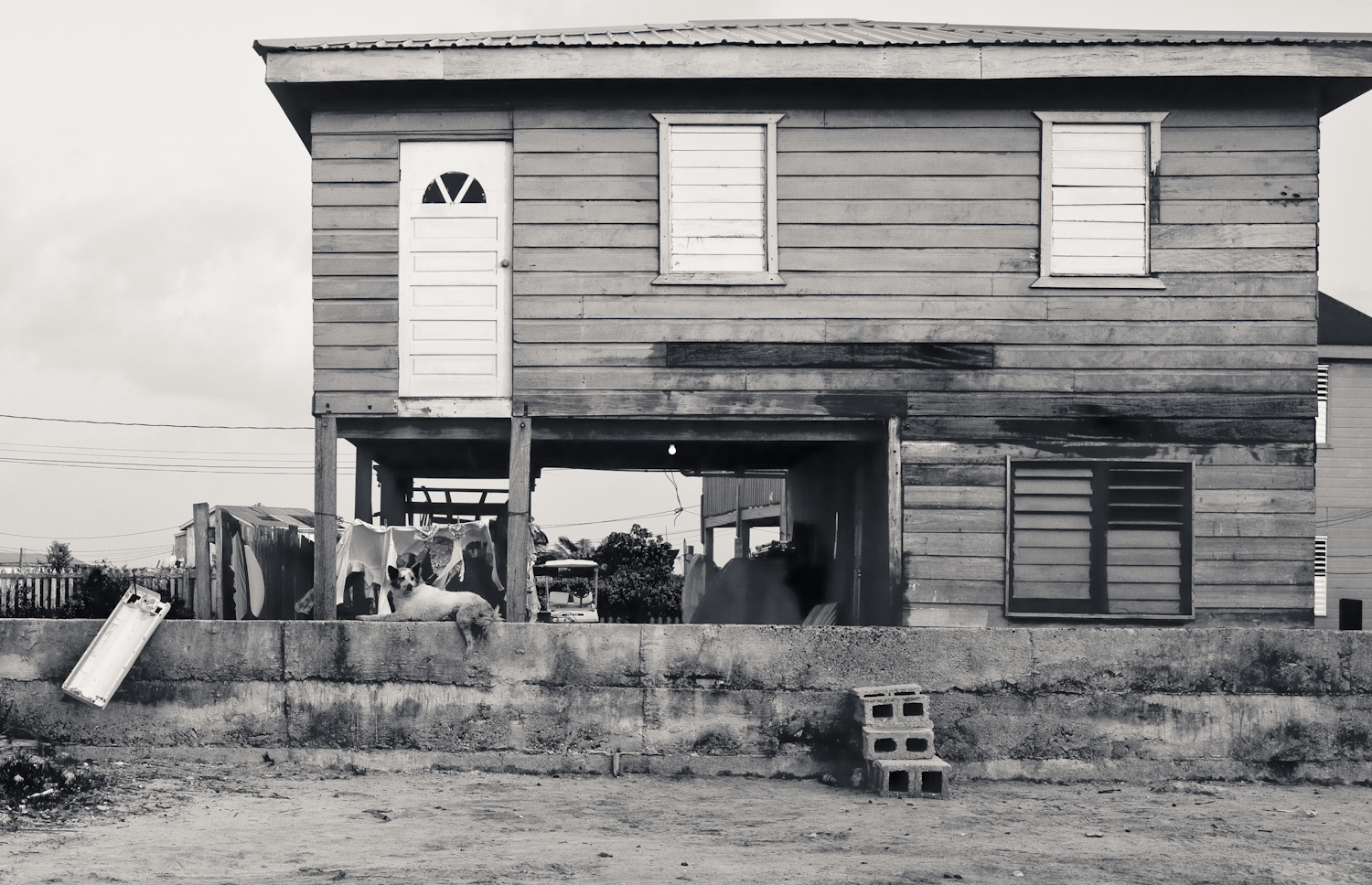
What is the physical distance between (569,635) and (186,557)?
18.8 m

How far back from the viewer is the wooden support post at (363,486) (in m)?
13.4

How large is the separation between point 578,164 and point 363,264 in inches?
87.9

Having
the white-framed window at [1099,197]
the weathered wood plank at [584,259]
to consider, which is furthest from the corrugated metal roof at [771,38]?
the weathered wood plank at [584,259]

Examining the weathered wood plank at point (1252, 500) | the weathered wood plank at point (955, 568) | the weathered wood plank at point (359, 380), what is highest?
the weathered wood plank at point (359, 380)

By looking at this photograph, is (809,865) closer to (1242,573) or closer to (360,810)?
(360,810)

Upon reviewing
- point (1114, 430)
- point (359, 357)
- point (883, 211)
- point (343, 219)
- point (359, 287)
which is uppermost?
point (883, 211)

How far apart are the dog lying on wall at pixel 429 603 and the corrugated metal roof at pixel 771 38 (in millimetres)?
4887

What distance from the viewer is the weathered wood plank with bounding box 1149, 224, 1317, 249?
11531 mm

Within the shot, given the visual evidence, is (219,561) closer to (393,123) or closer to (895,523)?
(393,123)

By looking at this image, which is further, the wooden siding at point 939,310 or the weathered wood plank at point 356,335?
the weathered wood plank at point 356,335

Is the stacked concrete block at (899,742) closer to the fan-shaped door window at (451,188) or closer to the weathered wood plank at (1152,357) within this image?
the weathered wood plank at (1152,357)

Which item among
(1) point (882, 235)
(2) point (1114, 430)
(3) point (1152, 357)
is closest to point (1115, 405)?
(2) point (1114, 430)

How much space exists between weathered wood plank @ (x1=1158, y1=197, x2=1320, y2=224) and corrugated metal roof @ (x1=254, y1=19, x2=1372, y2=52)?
1429mm

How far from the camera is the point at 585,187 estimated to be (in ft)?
38.3
